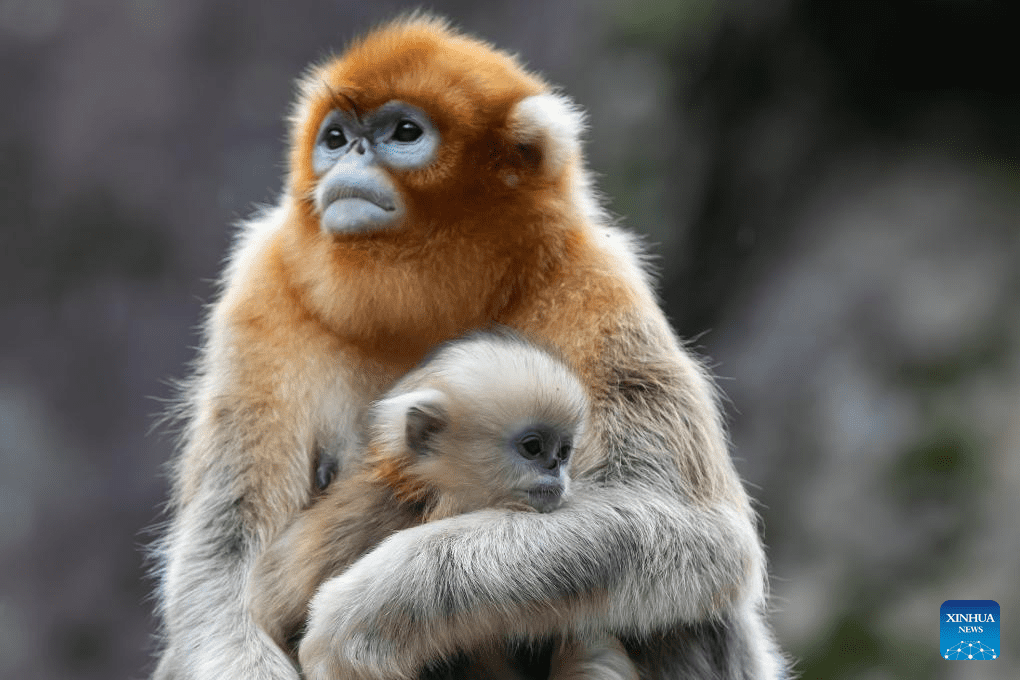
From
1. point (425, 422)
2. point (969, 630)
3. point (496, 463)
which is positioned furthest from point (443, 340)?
point (969, 630)

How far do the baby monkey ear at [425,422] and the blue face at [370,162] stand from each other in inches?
19.5

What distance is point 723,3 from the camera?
735cm

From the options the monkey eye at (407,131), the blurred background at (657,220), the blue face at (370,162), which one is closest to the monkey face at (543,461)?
the blue face at (370,162)

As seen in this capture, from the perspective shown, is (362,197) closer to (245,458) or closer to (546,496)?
(245,458)

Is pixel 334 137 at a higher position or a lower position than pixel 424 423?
higher

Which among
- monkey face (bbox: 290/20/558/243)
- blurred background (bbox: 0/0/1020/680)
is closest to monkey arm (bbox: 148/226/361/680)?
monkey face (bbox: 290/20/558/243)

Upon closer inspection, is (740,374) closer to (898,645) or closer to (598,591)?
(898,645)

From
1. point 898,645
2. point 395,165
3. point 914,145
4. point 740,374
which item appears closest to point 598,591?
point 395,165

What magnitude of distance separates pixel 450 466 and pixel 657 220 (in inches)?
176

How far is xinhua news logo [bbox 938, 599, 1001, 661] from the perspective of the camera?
609 cm

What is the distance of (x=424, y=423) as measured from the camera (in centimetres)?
307

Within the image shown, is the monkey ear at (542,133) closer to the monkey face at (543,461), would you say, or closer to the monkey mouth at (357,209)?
the monkey mouth at (357,209)

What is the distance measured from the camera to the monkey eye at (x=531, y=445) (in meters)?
3.11

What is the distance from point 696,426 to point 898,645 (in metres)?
3.90
